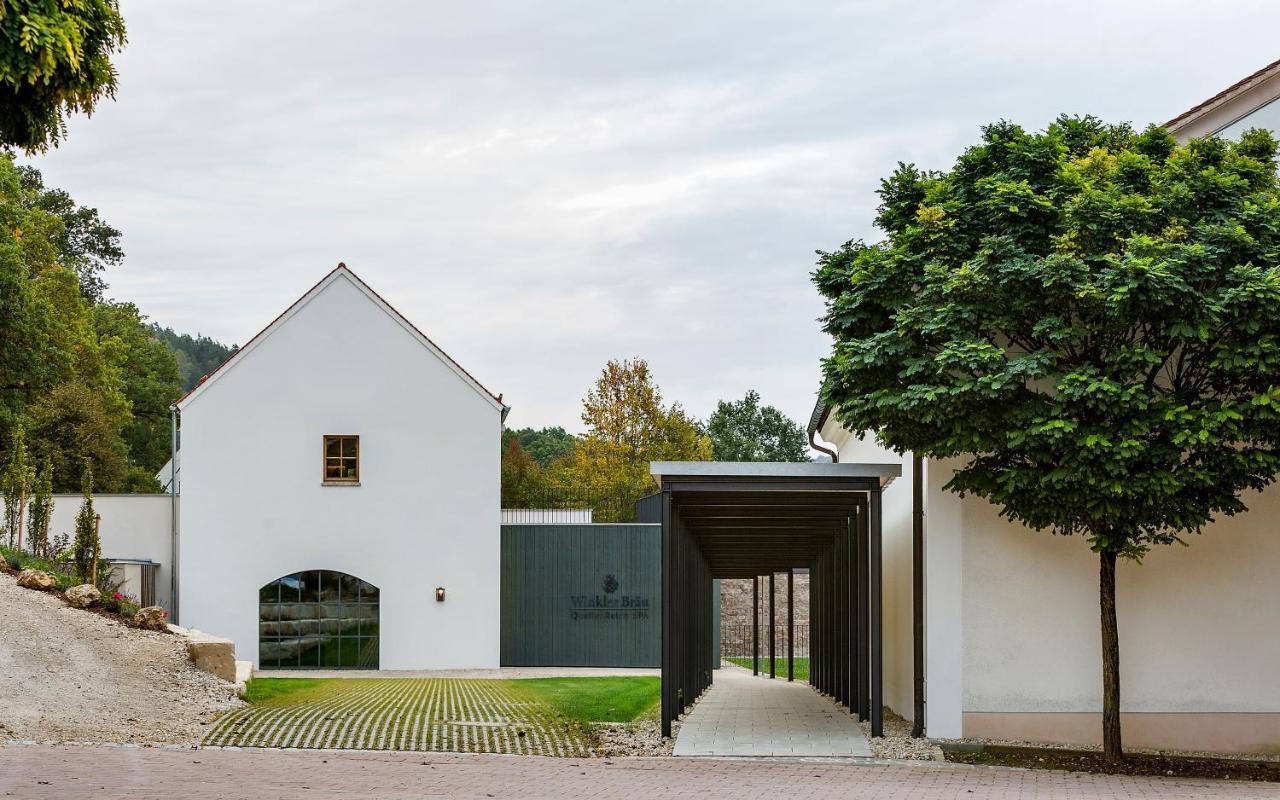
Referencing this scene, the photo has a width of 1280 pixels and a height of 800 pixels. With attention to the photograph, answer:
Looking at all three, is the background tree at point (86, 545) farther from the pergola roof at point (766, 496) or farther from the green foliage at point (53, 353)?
the green foliage at point (53, 353)

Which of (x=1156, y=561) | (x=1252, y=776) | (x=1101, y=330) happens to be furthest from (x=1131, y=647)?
(x=1101, y=330)

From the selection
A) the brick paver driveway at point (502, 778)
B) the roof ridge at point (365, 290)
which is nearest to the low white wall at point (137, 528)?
the roof ridge at point (365, 290)

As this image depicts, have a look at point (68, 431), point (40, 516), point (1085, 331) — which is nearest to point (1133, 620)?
point (1085, 331)

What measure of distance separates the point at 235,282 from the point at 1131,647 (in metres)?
25.3

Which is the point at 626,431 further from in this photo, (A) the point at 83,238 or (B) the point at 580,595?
(A) the point at 83,238

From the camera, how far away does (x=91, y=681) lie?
51.7 ft

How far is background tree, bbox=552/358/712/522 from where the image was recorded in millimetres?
46375

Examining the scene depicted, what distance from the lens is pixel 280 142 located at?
20.3 m

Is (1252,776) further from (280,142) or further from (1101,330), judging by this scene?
(280,142)

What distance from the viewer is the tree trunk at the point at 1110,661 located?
13.8 m

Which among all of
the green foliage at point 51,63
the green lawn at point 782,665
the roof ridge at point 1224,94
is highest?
the roof ridge at point 1224,94

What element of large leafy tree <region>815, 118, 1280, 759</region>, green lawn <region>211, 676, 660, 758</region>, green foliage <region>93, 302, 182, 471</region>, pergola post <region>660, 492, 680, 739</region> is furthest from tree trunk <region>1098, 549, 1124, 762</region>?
green foliage <region>93, 302, 182, 471</region>

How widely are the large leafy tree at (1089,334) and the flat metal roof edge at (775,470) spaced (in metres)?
0.58

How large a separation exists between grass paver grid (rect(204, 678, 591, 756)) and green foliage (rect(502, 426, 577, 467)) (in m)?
55.4
